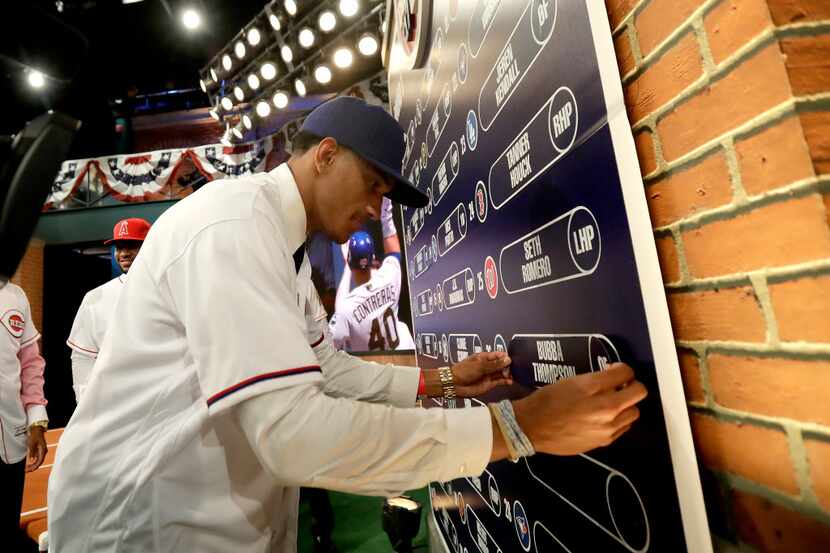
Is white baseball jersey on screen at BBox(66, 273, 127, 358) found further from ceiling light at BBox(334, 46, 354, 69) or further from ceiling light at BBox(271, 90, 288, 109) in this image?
ceiling light at BBox(271, 90, 288, 109)

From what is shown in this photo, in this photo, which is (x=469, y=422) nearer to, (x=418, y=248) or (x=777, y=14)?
(x=777, y=14)

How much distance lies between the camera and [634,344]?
845 mm

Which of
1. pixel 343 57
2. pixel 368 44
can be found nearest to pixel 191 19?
pixel 343 57

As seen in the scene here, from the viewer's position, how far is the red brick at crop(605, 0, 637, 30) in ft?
2.82

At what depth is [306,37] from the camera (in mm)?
4820

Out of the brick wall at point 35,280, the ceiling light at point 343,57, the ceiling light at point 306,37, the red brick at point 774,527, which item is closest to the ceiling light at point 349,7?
the ceiling light at point 343,57

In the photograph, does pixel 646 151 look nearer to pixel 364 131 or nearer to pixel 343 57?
pixel 364 131

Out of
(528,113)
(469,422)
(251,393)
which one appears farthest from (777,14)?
(251,393)

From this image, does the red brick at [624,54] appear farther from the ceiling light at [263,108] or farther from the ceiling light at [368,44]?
the ceiling light at [263,108]

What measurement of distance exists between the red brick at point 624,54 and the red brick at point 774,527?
31.1 inches

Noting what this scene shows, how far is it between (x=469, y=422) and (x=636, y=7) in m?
0.89

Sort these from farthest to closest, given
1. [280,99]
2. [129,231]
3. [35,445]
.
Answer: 1. [280,99]
2. [129,231]
3. [35,445]

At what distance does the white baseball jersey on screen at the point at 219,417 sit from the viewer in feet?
2.75

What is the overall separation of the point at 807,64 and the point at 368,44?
4674 millimetres
